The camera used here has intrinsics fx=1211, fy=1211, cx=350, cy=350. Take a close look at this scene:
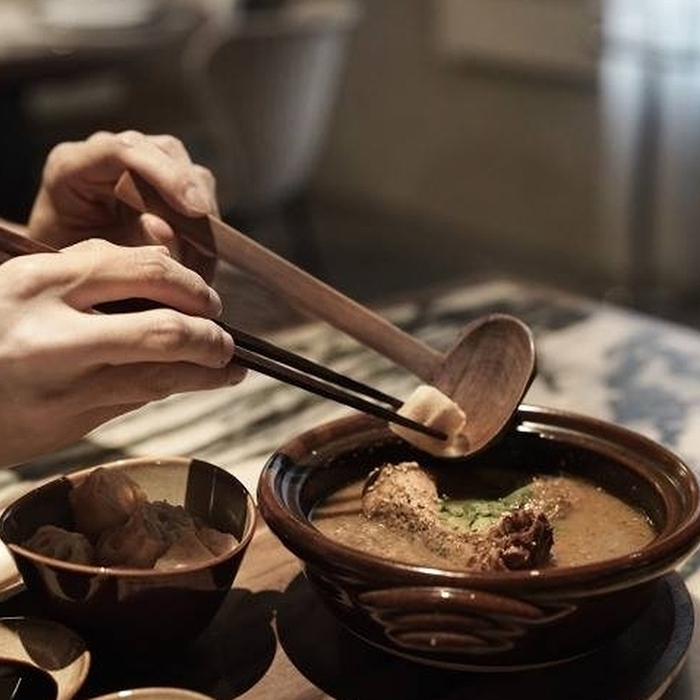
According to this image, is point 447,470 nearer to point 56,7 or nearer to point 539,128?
point 56,7

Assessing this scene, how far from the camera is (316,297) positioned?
1069mm

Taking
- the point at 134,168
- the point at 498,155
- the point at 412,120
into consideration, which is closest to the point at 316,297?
the point at 134,168

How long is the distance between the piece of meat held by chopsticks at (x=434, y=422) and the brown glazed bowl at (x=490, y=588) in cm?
9

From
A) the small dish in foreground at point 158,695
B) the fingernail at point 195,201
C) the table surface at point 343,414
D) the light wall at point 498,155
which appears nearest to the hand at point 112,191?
the fingernail at point 195,201

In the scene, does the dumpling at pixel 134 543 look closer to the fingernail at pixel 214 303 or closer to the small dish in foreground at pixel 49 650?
the small dish in foreground at pixel 49 650

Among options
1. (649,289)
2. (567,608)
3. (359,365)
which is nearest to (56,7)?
(649,289)

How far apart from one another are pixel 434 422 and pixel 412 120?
12.9ft

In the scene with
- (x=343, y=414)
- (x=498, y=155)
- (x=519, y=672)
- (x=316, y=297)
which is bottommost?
(x=498, y=155)

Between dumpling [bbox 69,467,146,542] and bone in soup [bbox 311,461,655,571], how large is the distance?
0.14 m

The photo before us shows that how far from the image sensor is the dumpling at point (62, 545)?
0.84 m

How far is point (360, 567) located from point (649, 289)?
3.30 meters

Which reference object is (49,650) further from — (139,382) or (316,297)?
(316,297)

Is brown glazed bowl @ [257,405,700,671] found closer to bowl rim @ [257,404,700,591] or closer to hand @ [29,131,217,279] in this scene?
bowl rim @ [257,404,700,591]

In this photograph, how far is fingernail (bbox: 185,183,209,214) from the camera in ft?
3.66
